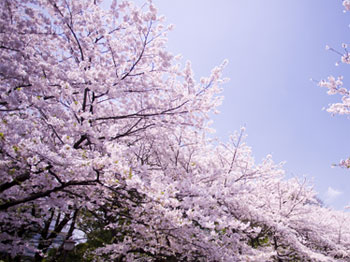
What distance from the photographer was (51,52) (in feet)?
18.1

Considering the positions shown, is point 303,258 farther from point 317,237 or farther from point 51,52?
point 51,52

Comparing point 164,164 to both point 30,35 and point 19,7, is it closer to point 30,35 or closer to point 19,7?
point 30,35

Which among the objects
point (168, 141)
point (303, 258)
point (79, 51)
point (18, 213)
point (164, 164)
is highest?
point (79, 51)

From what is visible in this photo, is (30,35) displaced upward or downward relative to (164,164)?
upward

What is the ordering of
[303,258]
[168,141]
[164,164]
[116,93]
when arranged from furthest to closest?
1. [303,258]
2. [164,164]
3. [168,141]
4. [116,93]

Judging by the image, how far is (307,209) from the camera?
999cm

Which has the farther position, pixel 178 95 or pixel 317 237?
pixel 317 237

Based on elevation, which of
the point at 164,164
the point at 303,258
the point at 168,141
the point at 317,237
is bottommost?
the point at 303,258

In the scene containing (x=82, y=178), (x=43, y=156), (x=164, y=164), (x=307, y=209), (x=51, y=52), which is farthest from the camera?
(x=307, y=209)

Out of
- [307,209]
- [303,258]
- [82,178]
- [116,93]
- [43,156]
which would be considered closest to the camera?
[43,156]

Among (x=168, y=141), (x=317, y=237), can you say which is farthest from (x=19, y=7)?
(x=317, y=237)

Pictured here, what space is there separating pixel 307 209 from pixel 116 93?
10.3 meters

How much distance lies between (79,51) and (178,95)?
2.96 meters

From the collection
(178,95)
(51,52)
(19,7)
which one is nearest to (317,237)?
(178,95)
